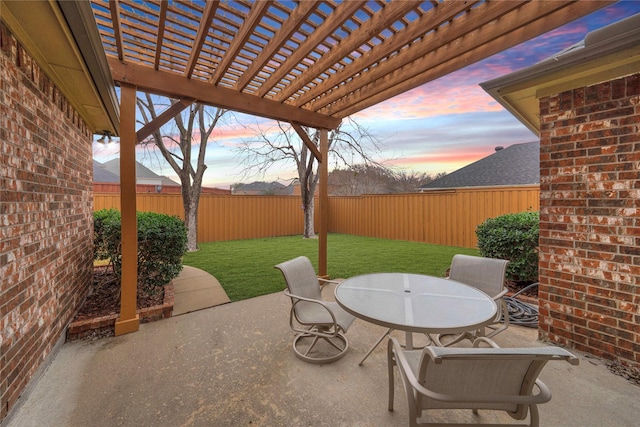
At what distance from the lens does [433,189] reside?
13289 mm

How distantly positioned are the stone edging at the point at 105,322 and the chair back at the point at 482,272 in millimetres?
3562

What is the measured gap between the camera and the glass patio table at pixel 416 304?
5.84 ft

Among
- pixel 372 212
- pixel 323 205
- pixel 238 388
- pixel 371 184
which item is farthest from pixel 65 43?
pixel 371 184

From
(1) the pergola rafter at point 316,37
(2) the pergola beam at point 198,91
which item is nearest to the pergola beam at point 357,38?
(1) the pergola rafter at point 316,37

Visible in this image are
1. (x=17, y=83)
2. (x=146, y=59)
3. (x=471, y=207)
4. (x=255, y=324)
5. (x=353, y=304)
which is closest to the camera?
(x=17, y=83)

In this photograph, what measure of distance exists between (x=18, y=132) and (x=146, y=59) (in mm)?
1456

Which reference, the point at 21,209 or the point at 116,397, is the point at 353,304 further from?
the point at 21,209

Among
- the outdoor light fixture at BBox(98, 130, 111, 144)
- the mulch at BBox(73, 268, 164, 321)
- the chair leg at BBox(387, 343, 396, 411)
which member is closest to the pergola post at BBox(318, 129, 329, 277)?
the mulch at BBox(73, 268, 164, 321)

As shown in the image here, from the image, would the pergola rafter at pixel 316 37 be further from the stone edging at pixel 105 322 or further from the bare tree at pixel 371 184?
the bare tree at pixel 371 184

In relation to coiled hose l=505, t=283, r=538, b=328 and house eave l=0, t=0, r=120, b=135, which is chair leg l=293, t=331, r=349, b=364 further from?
house eave l=0, t=0, r=120, b=135

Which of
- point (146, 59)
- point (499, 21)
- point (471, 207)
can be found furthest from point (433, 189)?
point (146, 59)

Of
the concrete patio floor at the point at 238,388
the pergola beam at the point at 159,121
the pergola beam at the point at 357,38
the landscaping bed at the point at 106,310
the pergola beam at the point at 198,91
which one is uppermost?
the pergola beam at the point at 357,38

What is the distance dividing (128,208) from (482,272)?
3.94 metres

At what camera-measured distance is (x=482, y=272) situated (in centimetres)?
286
